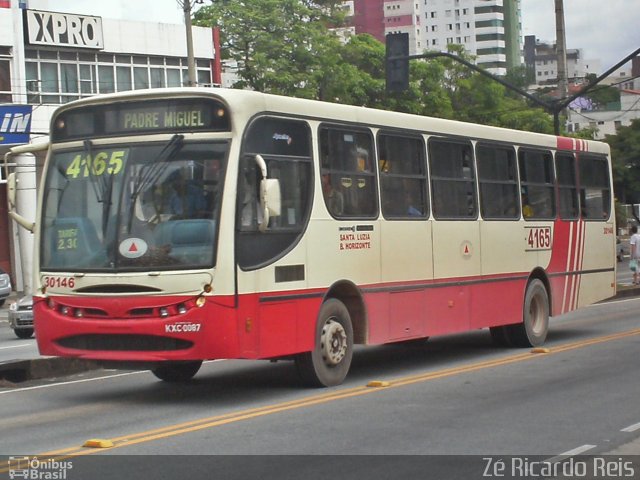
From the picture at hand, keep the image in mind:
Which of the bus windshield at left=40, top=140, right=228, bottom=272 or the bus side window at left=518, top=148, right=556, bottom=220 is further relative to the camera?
the bus side window at left=518, top=148, right=556, bottom=220

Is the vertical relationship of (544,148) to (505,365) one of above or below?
above

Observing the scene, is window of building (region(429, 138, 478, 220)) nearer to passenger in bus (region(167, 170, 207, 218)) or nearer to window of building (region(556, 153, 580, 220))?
window of building (region(556, 153, 580, 220))

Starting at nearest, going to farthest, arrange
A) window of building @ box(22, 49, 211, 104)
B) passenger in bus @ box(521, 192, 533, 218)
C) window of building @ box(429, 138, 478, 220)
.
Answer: window of building @ box(429, 138, 478, 220) → passenger in bus @ box(521, 192, 533, 218) → window of building @ box(22, 49, 211, 104)

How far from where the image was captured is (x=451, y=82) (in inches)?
2648

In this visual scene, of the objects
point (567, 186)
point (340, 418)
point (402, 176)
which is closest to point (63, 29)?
point (567, 186)

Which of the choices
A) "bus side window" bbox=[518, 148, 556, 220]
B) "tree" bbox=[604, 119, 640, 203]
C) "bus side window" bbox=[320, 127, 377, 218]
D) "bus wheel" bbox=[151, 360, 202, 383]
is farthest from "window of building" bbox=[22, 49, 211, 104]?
"tree" bbox=[604, 119, 640, 203]

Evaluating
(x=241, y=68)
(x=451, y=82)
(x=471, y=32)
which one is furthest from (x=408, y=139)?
(x=471, y=32)

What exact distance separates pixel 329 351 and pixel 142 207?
2.74m

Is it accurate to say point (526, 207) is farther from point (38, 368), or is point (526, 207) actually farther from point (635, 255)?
point (635, 255)

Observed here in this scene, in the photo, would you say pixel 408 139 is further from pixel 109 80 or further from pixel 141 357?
pixel 109 80

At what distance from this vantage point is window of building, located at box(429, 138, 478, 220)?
15.2 m

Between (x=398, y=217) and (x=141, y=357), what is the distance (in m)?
4.21

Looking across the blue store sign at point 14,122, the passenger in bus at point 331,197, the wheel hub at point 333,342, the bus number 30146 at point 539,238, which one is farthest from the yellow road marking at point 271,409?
the blue store sign at point 14,122

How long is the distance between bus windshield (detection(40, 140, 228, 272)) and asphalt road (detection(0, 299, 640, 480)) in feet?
4.93
